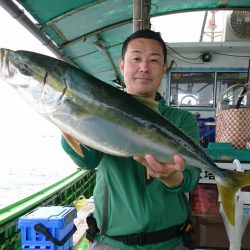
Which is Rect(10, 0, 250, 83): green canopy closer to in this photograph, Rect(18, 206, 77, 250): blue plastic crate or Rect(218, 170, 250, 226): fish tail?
Rect(218, 170, 250, 226): fish tail

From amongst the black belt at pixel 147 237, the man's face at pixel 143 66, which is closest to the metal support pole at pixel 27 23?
the man's face at pixel 143 66

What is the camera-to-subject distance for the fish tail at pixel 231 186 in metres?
2.59

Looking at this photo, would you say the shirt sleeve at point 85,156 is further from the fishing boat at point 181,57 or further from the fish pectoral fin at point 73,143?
the fishing boat at point 181,57

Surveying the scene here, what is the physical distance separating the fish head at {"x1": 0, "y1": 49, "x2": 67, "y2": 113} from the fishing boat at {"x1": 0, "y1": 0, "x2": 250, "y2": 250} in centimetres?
255

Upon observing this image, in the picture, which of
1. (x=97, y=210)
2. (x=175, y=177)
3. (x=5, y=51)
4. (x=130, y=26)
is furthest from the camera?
(x=130, y=26)

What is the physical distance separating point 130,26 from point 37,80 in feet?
16.0

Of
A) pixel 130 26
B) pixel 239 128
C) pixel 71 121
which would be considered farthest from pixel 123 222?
pixel 130 26

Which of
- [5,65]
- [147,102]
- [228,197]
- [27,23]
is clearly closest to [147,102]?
[147,102]

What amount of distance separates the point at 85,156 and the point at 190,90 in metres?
5.58

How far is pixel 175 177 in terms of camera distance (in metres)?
2.23

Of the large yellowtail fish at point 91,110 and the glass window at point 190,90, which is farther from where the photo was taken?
the glass window at point 190,90

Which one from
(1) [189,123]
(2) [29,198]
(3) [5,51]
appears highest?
(3) [5,51]

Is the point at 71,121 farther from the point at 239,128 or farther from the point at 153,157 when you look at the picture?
the point at 239,128

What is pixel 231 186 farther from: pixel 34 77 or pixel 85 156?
pixel 34 77
